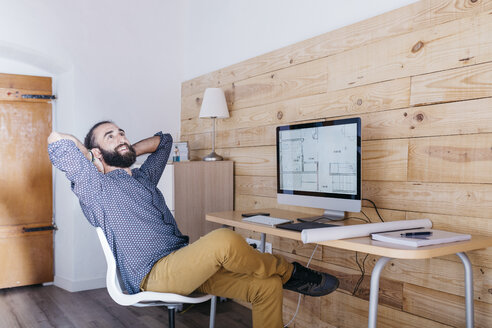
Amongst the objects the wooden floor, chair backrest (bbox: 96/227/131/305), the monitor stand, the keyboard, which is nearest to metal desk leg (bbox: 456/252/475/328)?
the monitor stand

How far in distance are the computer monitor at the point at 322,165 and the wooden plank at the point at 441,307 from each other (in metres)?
0.49

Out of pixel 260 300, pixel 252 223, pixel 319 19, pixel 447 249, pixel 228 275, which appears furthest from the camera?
pixel 319 19

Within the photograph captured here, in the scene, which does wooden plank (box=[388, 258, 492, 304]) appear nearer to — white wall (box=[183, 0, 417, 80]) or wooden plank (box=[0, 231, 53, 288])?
white wall (box=[183, 0, 417, 80])

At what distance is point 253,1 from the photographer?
3.15 metres

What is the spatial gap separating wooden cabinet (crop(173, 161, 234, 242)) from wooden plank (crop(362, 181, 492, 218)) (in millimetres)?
1276

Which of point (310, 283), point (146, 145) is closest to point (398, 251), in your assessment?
point (310, 283)

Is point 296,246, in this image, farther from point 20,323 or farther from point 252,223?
point 20,323

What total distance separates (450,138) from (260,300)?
1091 mm

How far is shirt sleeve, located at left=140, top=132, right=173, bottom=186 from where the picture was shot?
8.04 feet

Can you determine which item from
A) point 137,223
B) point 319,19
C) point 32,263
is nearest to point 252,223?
point 137,223

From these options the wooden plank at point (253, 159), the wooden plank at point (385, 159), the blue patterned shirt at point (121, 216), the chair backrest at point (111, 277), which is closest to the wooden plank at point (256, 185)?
the wooden plank at point (253, 159)

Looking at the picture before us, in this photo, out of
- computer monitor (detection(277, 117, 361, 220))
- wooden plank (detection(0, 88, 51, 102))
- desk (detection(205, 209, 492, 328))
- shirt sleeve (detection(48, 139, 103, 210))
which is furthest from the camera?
wooden plank (detection(0, 88, 51, 102))

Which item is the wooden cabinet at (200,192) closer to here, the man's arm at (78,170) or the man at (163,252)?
the man at (163,252)

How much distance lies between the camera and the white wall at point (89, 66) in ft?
11.3
